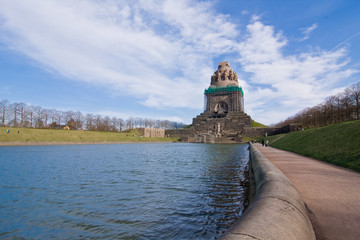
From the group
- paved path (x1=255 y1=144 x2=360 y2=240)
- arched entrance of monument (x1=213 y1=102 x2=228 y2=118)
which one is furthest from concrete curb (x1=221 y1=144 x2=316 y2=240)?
arched entrance of monument (x1=213 y1=102 x2=228 y2=118)

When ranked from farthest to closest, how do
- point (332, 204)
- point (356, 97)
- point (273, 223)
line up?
1. point (356, 97)
2. point (332, 204)
3. point (273, 223)

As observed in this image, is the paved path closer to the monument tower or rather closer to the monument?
the monument

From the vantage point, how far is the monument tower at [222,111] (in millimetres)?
76588

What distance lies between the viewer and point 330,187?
623 cm

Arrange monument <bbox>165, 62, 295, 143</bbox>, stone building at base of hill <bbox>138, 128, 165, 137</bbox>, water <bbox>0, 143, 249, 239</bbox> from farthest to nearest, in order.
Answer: stone building at base of hill <bbox>138, 128, 165, 137</bbox>
monument <bbox>165, 62, 295, 143</bbox>
water <bbox>0, 143, 249, 239</bbox>

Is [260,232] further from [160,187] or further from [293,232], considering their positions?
[160,187]

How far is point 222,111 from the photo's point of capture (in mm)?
95438

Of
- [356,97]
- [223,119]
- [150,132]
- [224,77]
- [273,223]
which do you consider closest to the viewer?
[273,223]

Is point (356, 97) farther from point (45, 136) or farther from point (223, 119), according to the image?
point (45, 136)

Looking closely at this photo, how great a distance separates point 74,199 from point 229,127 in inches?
2954

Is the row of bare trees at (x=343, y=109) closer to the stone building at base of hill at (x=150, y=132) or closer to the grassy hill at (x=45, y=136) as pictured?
the grassy hill at (x=45, y=136)

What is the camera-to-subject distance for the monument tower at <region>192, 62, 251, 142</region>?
76.6 meters

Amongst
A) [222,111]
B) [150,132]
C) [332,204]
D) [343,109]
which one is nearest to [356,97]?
[343,109]

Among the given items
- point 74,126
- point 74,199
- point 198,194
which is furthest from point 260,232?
point 74,126
